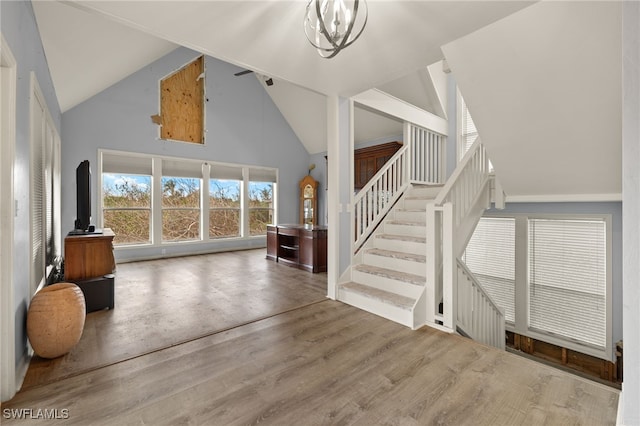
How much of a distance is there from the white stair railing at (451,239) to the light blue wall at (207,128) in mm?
5683

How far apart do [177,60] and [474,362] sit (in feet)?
25.0

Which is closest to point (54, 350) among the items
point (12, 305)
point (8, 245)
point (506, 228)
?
point (12, 305)

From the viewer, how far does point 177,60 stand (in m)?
6.55

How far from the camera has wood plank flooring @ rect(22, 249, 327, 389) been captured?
2.28 m

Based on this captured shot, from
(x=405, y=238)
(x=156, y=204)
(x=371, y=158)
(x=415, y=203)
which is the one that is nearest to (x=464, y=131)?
(x=371, y=158)

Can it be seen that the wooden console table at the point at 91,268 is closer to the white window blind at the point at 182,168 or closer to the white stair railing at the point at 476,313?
the white window blind at the point at 182,168

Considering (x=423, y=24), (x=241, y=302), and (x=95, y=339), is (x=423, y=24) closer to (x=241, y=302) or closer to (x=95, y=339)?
(x=241, y=302)

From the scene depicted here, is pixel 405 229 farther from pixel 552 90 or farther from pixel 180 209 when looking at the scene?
pixel 180 209

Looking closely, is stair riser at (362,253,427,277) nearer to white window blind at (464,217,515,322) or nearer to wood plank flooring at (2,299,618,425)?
wood plank flooring at (2,299,618,425)

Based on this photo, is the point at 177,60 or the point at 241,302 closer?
the point at 241,302

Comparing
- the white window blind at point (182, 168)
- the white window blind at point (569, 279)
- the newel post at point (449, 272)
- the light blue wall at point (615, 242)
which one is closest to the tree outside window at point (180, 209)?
the white window blind at point (182, 168)

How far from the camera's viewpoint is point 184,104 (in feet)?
22.1

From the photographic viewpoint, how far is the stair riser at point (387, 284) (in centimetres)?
309

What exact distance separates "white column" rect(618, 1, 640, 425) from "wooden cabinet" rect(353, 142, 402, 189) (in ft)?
16.7
